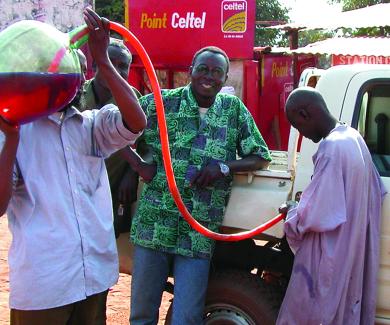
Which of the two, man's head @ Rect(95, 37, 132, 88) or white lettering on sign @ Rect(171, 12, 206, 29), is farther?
white lettering on sign @ Rect(171, 12, 206, 29)

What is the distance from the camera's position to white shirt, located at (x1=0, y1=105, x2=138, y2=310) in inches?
86.0

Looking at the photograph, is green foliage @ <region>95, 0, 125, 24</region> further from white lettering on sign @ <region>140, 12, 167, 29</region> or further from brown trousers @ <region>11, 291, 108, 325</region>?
brown trousers @ <region>11, 291, 108, 325</region>

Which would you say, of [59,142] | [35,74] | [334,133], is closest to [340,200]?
[334,133]

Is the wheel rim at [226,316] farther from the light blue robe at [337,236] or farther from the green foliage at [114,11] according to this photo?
the green foliage at [114,11]

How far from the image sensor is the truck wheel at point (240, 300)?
3334mm

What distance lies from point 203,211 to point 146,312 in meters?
0.64

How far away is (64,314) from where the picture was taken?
2271 millimetres

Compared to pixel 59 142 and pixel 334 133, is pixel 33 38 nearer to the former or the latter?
pixel 59 142

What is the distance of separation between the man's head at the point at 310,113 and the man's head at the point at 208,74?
0.47 m

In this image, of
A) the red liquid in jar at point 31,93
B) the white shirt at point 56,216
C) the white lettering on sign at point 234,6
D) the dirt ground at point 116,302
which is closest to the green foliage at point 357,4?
the white lettering on sign at point 234,6

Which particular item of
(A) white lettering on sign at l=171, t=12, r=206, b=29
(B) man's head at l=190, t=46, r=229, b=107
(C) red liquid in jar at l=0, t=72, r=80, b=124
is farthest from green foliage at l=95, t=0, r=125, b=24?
(C) red liquid in jar at l=0, t=72, r=80, b=124

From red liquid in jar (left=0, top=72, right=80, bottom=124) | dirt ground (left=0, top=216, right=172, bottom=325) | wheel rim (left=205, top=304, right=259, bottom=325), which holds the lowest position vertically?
dirt ground (left=0, top=216, right=172, bottom=325)

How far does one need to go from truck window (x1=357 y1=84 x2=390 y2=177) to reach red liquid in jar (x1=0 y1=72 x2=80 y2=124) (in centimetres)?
168

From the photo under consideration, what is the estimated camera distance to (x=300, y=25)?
8.41 meters
